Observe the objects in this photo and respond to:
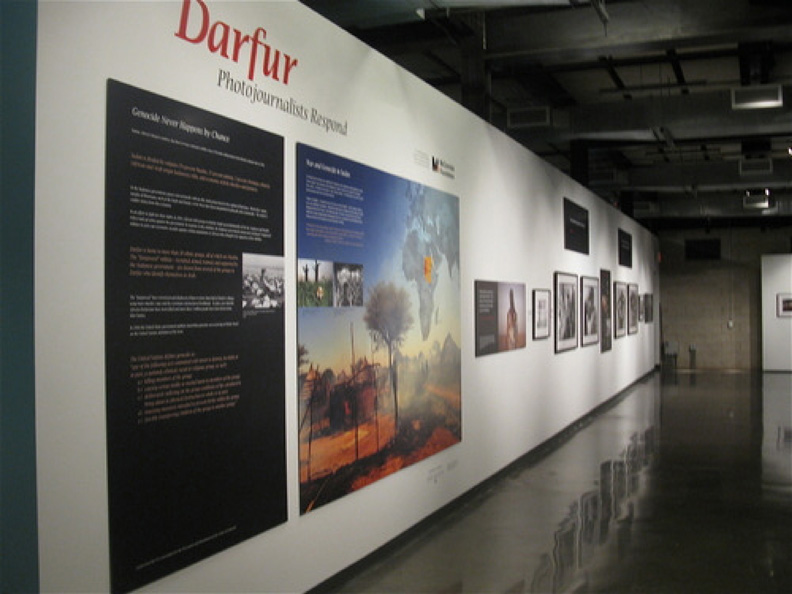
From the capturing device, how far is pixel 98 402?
2691 mm

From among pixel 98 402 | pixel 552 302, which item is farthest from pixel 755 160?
pixel 98 402

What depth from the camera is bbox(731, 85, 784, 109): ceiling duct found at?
8.02 m

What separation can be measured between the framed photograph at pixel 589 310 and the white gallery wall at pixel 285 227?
9.15 ft

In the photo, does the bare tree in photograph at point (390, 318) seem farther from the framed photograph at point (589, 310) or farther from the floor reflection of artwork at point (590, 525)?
the framed photograph at point (589, 310)

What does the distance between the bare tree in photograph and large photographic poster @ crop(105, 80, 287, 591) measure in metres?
0.98

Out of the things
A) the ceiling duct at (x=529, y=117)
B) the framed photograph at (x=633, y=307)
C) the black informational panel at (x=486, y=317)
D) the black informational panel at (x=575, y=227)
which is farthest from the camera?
the framed photograph at (x=633, y=307)

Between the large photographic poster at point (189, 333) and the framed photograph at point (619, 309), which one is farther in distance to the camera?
the framed photograph at point (619, 309)

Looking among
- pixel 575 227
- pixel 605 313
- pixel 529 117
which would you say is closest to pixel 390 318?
pixel 529 117

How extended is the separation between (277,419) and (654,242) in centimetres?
1684

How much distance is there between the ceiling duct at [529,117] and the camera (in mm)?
9539

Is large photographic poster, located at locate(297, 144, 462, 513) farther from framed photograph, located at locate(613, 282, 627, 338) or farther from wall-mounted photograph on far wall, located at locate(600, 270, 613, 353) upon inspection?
framed photograph, located at locate(613, 282, 627, 338)

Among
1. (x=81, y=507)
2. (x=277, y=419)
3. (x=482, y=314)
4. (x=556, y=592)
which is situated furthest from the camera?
(x=482, y=314)

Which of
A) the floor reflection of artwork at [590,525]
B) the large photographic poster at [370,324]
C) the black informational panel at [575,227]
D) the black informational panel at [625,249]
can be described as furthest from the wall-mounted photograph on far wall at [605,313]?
the large photographic poster at [370,324]

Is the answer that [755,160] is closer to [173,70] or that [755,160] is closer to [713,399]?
[713,399]
